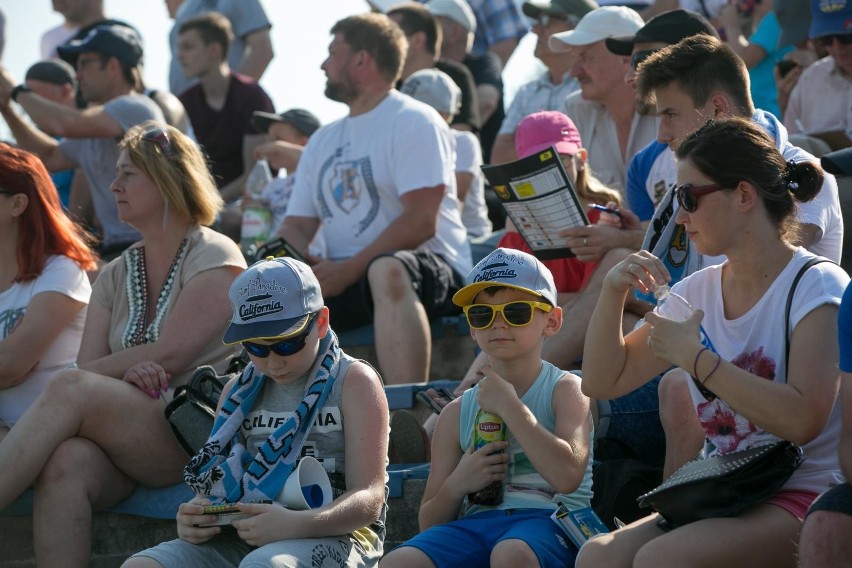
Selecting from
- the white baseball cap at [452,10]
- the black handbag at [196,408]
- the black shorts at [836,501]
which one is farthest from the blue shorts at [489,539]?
the white baseball cap at [452,10]

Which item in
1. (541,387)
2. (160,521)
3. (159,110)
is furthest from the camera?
(159,110)

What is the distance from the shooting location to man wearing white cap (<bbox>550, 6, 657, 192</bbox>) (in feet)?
21.6

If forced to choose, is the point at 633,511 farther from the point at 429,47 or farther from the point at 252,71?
the point at 252,71

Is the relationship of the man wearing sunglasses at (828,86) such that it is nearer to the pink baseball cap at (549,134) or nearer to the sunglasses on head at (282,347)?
the pink baseball cap at (549,134)

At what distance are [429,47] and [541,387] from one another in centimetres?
540

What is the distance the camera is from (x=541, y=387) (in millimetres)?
4016

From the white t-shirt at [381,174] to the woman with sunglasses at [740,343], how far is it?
9.73 feet

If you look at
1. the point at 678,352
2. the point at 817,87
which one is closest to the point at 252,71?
the point at 817,87

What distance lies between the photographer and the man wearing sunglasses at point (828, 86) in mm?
6445

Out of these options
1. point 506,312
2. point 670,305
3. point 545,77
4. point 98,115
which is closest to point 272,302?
Result: point 506,312

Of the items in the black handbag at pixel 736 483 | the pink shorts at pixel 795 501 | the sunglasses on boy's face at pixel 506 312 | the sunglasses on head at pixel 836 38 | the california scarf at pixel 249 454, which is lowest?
the california scarf at pixel 249 454

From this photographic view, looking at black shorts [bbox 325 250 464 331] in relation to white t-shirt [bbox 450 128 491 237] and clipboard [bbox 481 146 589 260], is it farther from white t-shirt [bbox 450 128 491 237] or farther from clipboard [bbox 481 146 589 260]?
white t-shirt [bbox 450 128 491 237]

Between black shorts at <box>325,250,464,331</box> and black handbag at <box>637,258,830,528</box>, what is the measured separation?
302 centimetres

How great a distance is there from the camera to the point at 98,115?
Answer: 799 cm
